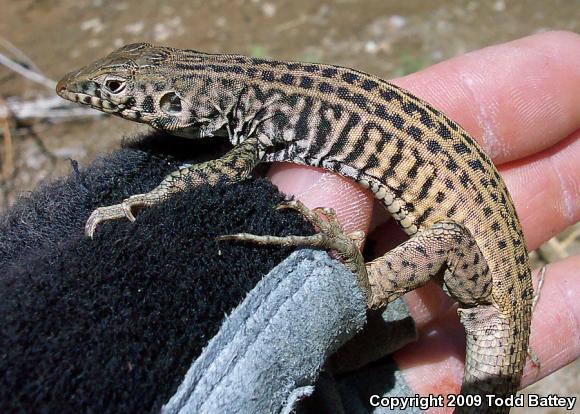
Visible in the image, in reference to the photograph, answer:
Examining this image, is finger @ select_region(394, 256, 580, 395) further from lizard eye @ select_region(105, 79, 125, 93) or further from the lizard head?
lizard eye @ select_region(105, 79, 125, 93)

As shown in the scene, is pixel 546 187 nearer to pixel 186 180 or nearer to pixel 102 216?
pixel 186 180

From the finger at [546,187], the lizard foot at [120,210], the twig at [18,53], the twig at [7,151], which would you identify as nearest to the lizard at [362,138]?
the lizard foot at [120,210]

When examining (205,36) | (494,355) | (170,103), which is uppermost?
(205,36)

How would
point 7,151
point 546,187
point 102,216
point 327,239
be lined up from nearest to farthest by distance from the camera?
point 102,216
point 327,239
point 546,187
point 7,151

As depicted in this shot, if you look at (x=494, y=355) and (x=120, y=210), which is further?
(x=494, y=355)

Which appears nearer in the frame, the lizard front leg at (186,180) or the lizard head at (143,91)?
the lizard front leg at (186,180)

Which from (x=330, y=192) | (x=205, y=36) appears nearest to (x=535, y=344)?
(x=330, y=192)

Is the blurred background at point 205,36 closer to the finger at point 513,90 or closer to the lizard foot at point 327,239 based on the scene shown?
the finger at point 513,90
